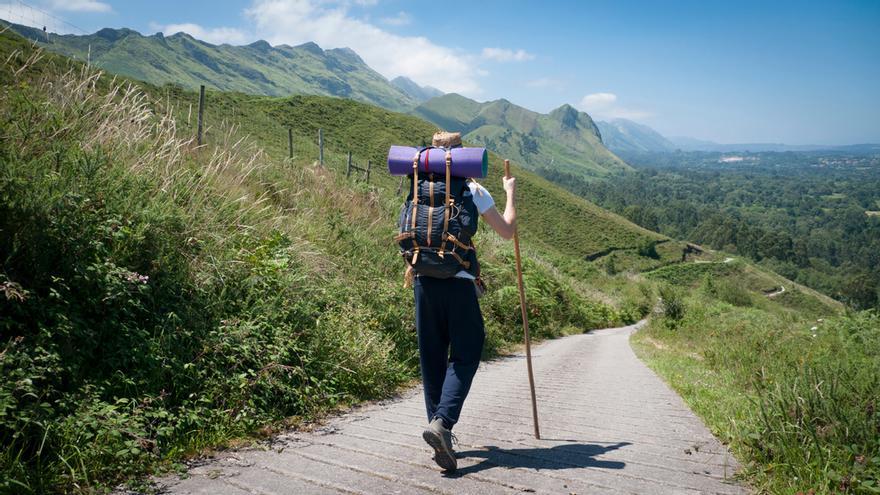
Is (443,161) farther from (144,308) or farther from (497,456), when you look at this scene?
(144,308)

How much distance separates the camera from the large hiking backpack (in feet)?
11.8

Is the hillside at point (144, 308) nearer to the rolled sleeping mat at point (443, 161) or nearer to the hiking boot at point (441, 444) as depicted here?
the hiking boot at point (441, 444)

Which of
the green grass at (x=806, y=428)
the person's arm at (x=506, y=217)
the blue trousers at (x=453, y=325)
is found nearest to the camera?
the green grass at (x=806, y=428)

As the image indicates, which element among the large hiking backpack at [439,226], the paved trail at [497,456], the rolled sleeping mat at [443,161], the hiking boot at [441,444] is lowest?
the paved trail at [497,456]

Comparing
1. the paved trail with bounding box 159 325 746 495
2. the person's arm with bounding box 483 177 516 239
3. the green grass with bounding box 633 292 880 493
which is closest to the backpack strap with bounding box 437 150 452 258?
the person's arm with bounding box 483 177 516 239

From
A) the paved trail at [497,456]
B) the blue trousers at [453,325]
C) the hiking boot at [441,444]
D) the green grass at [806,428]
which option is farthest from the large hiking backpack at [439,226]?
the green grass at [806,428]

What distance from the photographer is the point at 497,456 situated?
12.6ft

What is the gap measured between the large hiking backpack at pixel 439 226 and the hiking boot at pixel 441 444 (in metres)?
0.93

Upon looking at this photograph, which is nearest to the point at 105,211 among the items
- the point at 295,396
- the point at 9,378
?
the point at 9,378

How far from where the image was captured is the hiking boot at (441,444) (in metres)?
3.35

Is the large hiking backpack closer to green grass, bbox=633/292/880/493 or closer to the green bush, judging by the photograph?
green grass, bbox=633/292/880/493

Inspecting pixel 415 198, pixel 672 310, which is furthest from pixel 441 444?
pixel 672 310

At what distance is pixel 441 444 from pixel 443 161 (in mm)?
1749

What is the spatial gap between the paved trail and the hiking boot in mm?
85
